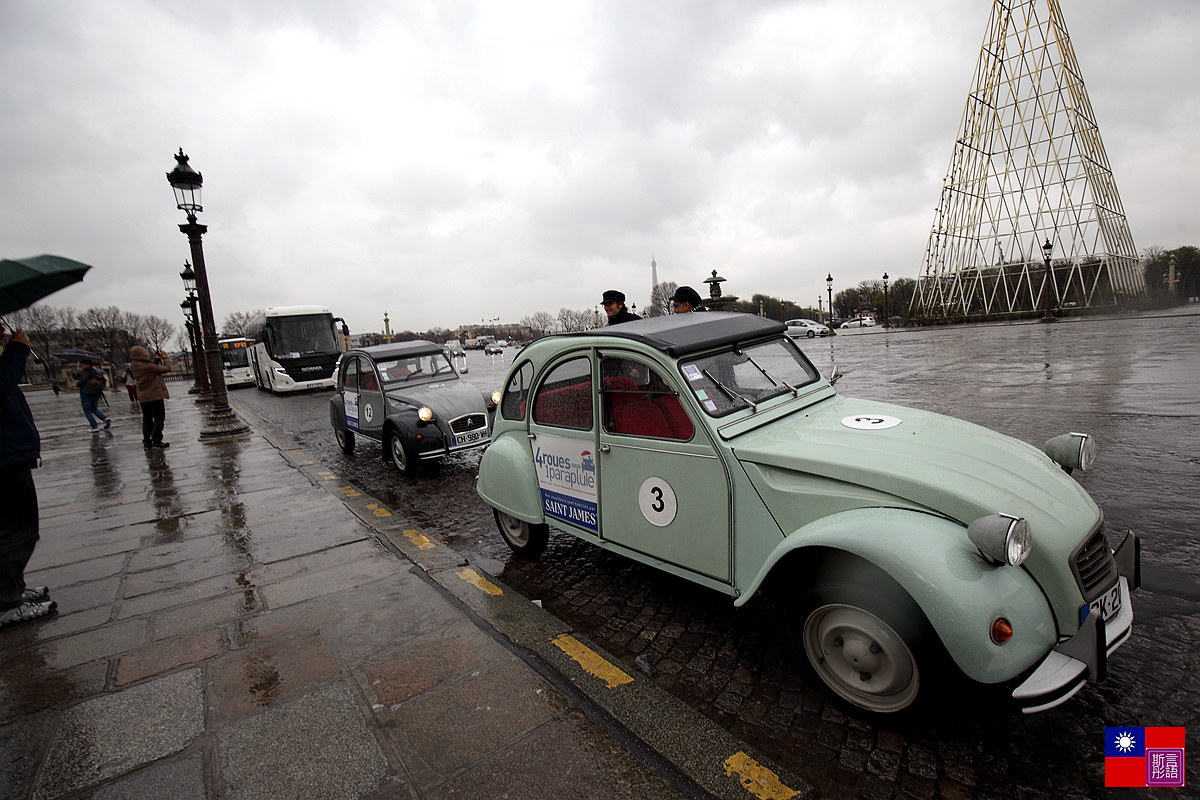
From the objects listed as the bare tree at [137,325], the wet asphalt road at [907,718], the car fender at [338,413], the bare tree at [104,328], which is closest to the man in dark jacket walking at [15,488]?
the wet asphalt road at [907,718]

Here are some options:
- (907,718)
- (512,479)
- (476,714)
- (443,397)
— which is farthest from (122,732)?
(443,397)

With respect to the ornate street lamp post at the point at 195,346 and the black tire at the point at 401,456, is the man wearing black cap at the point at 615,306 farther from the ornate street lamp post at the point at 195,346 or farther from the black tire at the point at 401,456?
the ornate street lamp post at the point at 195,346

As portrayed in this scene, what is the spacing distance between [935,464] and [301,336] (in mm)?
23083

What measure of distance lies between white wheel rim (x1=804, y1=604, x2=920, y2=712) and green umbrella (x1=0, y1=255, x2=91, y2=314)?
15.3 ft

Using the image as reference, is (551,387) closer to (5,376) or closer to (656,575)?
(656,575)

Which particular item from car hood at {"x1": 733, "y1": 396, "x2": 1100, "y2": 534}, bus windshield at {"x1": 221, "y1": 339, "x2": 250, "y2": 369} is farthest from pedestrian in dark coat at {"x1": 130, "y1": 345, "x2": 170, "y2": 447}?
bus windshield at {"x1": 221, "y1": 339, "x2": 250, "y2": 369}

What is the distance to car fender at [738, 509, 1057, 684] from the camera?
1977 mm

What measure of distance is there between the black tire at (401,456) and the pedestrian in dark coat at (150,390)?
4.87 metres

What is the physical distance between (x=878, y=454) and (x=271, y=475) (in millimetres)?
8084

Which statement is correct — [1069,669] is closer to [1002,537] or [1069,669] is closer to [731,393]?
[1002,537]

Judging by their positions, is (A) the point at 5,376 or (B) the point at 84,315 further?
(B) the point at 84,315

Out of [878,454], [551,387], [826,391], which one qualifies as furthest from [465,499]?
[878,454]

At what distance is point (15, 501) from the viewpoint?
3.65 metres

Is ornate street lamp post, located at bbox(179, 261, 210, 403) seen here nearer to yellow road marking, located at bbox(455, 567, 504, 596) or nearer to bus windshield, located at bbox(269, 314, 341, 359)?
bus windshield, located at bbox(269, 314, 341, 359)
